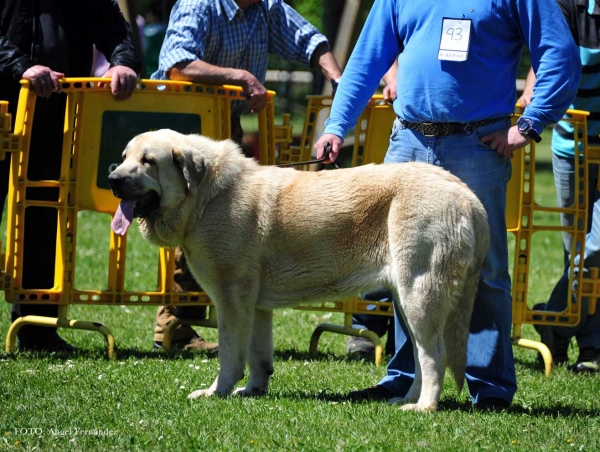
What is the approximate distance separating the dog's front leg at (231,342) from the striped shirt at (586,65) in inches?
118

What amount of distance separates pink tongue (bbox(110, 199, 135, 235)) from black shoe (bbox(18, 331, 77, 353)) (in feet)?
5.54

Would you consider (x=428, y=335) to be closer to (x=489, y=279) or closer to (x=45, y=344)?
(x=489, y=279)

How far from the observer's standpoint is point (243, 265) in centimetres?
506

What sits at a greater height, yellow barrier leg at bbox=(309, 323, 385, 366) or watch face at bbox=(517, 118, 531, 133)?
watch face at bbox=(517, 118, 531, 133)

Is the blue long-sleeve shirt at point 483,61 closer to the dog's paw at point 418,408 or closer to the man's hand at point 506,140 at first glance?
the man's hand at point 506,140

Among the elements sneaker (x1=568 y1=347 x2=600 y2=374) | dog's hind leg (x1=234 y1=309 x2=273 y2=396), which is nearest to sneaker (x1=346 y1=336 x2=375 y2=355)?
sneaker (x1=568 y1=347 x2=600 y2=374)

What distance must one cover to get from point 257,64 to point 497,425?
345 cm

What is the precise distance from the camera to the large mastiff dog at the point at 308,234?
15.6 feet

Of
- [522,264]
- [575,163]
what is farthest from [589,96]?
[522,264]

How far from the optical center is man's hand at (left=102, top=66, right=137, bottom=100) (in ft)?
20.4

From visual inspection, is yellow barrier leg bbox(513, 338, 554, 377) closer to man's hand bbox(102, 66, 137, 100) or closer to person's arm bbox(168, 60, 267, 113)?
person's arm bbox(168, 60, 267, 113)

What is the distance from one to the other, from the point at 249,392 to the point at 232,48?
2.64 meters

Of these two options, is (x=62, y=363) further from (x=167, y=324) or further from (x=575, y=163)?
(x=575, y=163)

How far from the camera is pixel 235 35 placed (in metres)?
6.75
